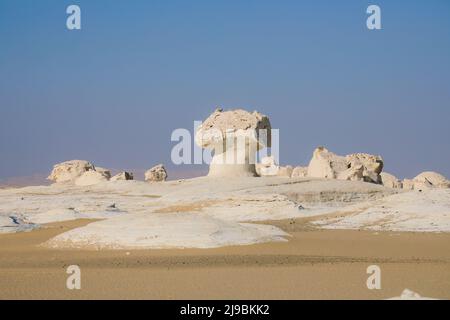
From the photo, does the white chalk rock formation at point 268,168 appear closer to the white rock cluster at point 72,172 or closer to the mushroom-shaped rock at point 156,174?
the mushroom-shaped rock at point 156,174

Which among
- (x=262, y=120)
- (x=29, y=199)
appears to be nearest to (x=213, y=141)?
(x=262, y=120)

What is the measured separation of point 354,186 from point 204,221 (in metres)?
22.1

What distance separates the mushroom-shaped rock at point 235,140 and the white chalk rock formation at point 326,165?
608 cm

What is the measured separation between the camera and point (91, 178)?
71.9 meters

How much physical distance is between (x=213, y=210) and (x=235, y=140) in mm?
14593

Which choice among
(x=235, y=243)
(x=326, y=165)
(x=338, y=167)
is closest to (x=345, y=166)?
(x=338, y=167)

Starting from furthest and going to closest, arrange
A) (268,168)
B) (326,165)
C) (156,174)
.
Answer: (268,168) < (156,174) < (326,165)

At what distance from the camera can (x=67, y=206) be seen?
43.7 meters

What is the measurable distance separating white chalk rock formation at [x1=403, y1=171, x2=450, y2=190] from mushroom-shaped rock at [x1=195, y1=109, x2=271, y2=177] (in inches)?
1137

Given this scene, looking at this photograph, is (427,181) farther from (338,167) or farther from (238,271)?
(238,271)

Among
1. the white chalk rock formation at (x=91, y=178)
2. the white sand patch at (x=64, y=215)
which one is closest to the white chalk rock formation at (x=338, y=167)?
the white sand patch at (x=64, y=215)

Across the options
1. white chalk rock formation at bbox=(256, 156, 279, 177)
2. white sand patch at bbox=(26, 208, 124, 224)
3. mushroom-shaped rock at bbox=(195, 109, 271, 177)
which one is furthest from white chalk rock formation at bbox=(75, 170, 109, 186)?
white sand patch at bbox=(26, 208, 124, 224)

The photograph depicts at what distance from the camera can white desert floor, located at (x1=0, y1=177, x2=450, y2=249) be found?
2303cm

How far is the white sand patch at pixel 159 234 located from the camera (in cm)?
2231
